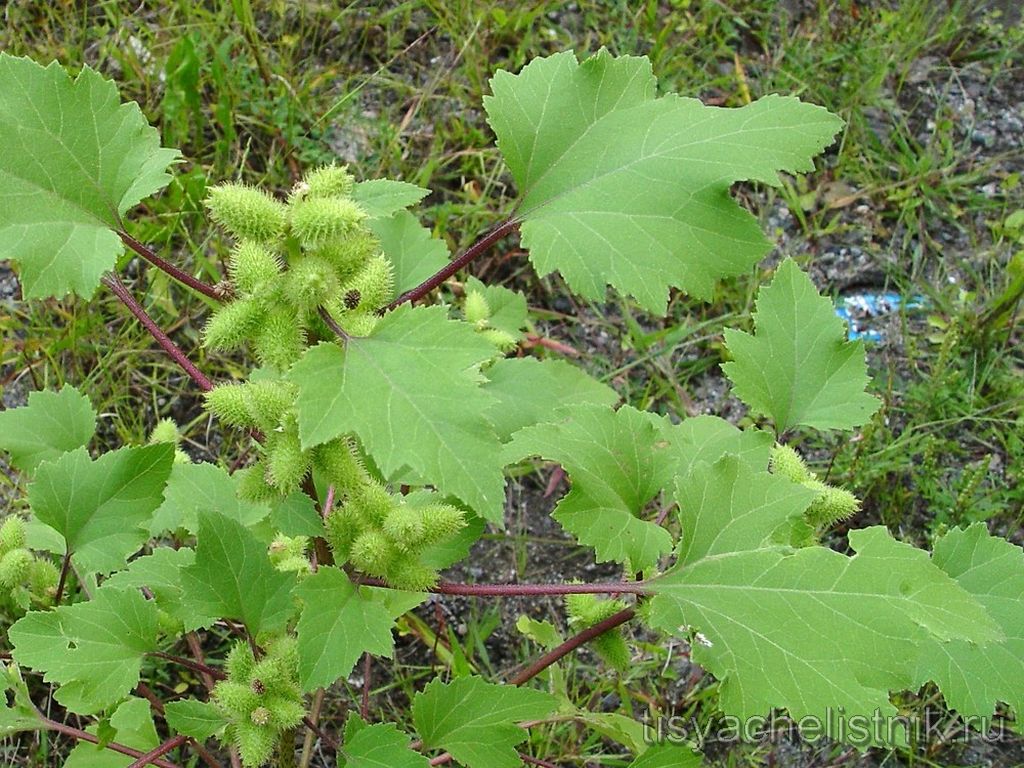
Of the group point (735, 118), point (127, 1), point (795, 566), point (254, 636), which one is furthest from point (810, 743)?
point (127, 1)

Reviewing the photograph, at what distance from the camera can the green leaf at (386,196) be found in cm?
175

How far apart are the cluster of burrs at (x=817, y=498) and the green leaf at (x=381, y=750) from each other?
836mm

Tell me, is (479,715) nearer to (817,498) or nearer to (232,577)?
(232,577)

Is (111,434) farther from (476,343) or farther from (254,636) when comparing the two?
(476,343)

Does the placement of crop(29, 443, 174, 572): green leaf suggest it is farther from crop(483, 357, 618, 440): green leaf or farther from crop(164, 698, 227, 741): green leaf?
crop(483, 357, 618, 440): green leaf

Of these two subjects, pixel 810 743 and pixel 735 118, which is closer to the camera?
pixel 735 118

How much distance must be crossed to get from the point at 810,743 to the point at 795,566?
1.32m

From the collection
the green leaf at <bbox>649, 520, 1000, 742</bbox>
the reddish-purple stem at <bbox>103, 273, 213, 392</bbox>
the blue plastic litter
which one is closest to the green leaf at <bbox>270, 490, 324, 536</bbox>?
the reddish-purple stem at <bbox>103, 273, 213, 392</bbox>

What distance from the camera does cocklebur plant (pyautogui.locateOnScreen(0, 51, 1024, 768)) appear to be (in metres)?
1.51

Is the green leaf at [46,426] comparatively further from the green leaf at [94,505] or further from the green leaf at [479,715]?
the green leaf at [479,715]

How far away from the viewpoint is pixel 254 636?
185 cm

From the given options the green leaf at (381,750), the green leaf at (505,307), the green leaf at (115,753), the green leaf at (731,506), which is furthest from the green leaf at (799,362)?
the green leaf at (115,753)

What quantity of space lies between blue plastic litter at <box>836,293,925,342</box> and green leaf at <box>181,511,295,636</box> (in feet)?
7.21

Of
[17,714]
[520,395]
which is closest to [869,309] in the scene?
[520,395]
